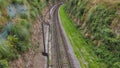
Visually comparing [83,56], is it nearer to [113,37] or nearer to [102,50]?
[102,50]

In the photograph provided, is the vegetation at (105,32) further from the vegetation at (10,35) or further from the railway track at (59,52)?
the vegetation at (10,35)

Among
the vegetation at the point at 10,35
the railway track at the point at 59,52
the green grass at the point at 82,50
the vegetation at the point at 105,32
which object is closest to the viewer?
the vegetation at the point at 10,35

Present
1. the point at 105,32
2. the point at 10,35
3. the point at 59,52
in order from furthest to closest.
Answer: the point at 59,52
the point at 105,32
the point at 10,35

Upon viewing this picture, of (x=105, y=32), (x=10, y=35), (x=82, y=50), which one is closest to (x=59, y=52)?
(x=82, y=50)

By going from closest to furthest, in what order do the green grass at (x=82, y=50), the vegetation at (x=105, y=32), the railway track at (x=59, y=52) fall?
the vegetation at (x=105, y=32) → the green grass at (x=82, y=50) → the railway track at (x=59, y=52)

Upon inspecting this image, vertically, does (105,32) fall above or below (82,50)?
above

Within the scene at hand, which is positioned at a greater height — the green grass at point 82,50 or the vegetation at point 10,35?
the vegetation at point 10,35

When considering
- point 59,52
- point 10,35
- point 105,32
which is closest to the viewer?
point 10,35

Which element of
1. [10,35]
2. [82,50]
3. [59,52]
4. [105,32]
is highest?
[10,35]

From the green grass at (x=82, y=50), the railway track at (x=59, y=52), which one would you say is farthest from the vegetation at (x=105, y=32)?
the railway track at (x=59, y=52)

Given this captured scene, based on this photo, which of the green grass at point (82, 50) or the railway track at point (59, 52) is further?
the railway track at point (59, 52)

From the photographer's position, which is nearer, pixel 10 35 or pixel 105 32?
pixel 10 35

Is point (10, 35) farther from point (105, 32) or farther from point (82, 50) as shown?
point (105, 32)
